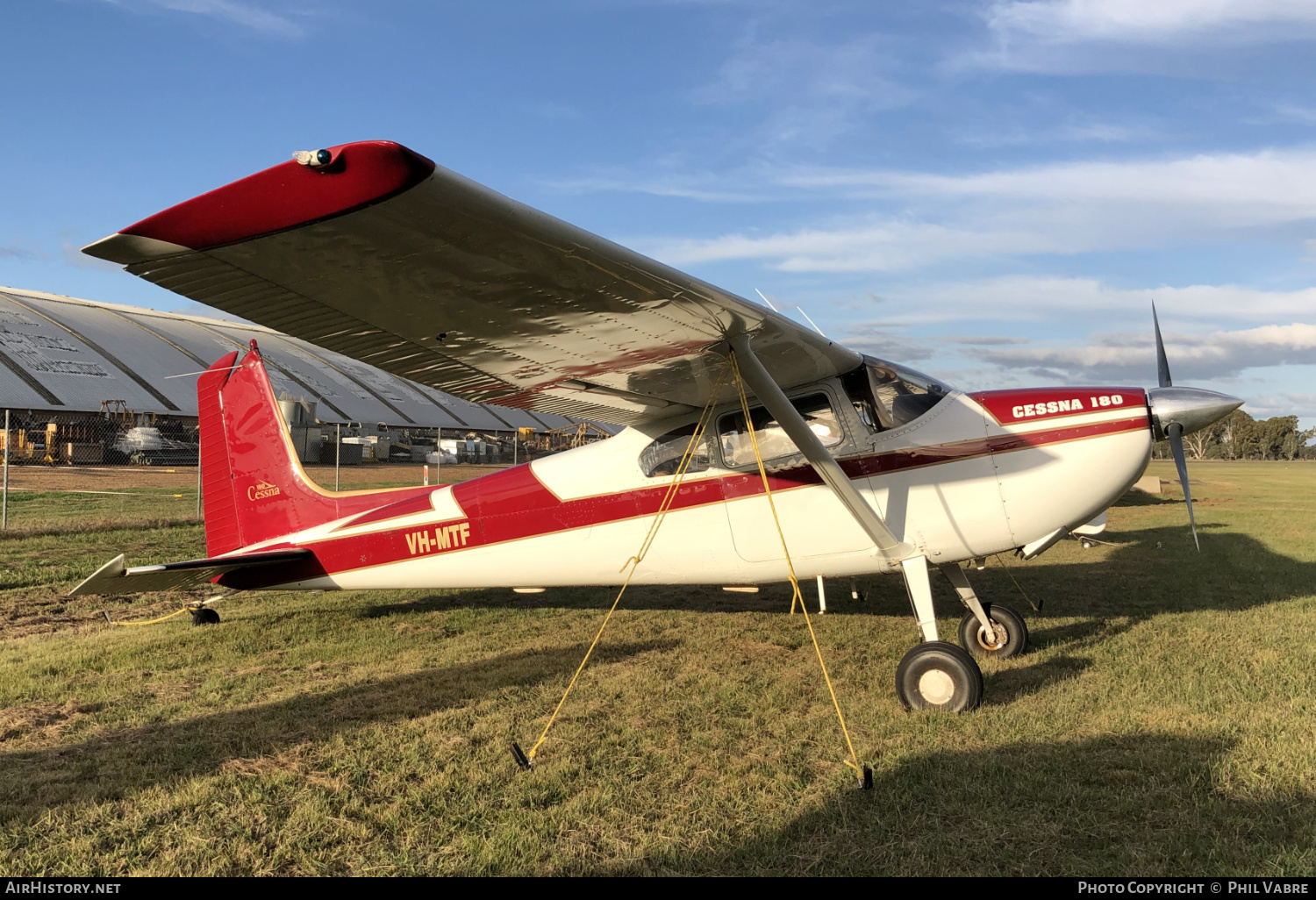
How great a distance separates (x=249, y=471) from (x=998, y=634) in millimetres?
6882

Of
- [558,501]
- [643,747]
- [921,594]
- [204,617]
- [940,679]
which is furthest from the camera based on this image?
[204,617]

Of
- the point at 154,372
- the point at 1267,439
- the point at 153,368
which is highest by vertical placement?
the point at 153,368

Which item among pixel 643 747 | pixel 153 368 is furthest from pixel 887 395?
pixel 153 368

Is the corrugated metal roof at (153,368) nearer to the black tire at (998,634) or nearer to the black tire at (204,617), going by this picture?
the black tire at (204,617)

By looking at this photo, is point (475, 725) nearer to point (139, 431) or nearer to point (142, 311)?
point (139, 431)

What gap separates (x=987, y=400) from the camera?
5.71 meters

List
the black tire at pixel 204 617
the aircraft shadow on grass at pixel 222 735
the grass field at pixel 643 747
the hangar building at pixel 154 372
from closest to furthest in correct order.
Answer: the grass field at pixel 643 747
the aircraft shadow on grass at pixel 222 735
the black tire at pixel 204 617
the hangar building at pixel 154 372

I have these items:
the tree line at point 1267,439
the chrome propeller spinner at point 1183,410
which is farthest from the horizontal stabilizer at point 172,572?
the tree line at point 1267,439

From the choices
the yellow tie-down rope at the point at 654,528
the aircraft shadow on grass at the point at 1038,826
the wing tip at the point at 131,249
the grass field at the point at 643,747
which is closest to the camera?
the wing tip at the point at 131,249

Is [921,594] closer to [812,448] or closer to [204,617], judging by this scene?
[812,448]

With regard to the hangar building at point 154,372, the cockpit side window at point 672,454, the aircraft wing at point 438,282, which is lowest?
the cockpit side window at point 672,454

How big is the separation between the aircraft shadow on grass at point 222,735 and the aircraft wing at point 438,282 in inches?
80.2

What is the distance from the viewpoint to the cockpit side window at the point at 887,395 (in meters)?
5.70

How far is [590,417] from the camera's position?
22.1 ft
